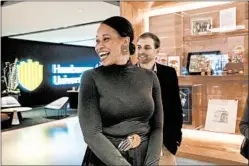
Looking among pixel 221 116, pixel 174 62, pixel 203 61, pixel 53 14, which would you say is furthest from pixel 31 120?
pixel 221 116

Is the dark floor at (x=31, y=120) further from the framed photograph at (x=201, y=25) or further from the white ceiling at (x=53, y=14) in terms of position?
the framed photograph at (x=201, y=25)

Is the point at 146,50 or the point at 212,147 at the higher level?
the point at 146,50

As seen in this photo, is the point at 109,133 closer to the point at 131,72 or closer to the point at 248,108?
the point at 131,72

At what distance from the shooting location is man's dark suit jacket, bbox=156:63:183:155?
1.75 metres

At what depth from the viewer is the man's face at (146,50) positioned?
168 centimetres

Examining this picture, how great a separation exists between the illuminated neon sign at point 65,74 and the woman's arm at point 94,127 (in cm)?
1025

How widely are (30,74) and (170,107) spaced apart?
382 inches

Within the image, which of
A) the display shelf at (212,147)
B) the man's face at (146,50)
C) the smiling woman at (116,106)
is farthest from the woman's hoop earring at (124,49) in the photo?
the display shelf at (212,147)

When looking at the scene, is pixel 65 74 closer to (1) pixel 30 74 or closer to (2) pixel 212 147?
(1) pixel 30 74

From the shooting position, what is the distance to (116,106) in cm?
102

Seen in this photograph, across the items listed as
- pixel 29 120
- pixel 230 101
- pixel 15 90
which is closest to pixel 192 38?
pixel 230 101

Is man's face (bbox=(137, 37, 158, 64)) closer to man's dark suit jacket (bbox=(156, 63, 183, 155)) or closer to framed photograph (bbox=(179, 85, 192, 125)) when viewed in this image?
man's dark suit jacket (bbox=(156, 63, 183, 155))

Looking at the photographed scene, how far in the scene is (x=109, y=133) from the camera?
105cm

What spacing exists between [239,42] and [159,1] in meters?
0.97
